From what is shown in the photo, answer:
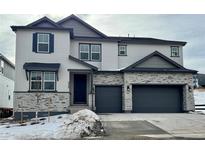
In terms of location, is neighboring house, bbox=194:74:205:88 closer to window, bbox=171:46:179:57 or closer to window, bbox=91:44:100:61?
window, bbox=171:46:179:57

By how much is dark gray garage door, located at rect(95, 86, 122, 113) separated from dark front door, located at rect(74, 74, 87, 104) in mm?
925

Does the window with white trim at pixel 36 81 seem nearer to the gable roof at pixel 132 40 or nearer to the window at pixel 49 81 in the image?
the window at pixel 49 81

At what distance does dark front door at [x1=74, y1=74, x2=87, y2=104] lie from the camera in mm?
18359

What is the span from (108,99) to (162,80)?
4226 millimetres

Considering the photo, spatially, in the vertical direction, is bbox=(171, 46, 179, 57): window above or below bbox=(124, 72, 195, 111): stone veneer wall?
above

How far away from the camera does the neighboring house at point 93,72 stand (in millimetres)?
16203

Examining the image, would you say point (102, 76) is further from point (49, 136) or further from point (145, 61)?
point (49, 136)

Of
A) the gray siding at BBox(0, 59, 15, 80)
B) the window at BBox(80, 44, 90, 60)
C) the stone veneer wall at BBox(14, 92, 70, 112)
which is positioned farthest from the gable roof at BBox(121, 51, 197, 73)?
the gray siding at BBox(0, 59, 15, 80)

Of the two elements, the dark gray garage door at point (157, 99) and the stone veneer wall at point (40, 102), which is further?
the dark gray garage door at point (157, 99)

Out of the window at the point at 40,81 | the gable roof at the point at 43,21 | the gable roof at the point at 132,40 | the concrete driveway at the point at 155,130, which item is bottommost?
the concrete driveway at the point at 155,130

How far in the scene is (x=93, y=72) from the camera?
18.0 m

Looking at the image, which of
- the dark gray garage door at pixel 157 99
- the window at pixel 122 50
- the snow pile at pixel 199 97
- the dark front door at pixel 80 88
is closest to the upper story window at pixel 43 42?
the dark front door at pixel 80 88

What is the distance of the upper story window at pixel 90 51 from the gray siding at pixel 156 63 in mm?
3587
